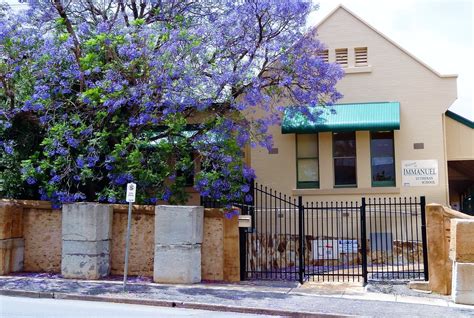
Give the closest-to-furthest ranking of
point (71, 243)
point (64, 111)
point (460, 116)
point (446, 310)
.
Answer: point (446, 310), point (71, 243), point (64, 111), point (460, 116)

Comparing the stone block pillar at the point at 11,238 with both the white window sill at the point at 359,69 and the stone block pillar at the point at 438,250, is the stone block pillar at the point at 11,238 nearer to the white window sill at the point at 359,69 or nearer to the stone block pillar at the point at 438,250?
the stone block pillar at the point at 438,250

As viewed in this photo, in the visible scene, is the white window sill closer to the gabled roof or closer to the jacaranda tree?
the gabled roof

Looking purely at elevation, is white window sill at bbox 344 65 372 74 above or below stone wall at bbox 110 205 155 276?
above

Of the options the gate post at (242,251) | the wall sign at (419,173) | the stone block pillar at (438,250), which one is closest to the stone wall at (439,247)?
the stone block pillar at (438,250)

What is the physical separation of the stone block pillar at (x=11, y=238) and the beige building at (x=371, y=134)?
8.43 m

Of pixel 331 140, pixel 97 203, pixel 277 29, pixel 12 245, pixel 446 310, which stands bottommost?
pixel 446 310

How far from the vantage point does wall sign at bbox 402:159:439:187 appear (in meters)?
17.7

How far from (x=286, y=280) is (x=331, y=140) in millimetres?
6456

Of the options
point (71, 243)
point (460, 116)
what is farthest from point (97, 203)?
point (460, 116)

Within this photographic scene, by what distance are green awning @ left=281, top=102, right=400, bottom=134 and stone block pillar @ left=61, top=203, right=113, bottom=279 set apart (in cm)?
728

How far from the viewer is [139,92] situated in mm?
13594

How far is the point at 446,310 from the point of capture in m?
10.5

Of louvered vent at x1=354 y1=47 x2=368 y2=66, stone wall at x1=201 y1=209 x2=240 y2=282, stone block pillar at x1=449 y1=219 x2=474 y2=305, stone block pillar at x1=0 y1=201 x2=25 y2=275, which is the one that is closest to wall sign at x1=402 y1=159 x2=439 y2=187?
louvered vent at x1=354 y1=47 x2=368 y2=66

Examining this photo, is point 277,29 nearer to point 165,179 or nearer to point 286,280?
point 165,179
